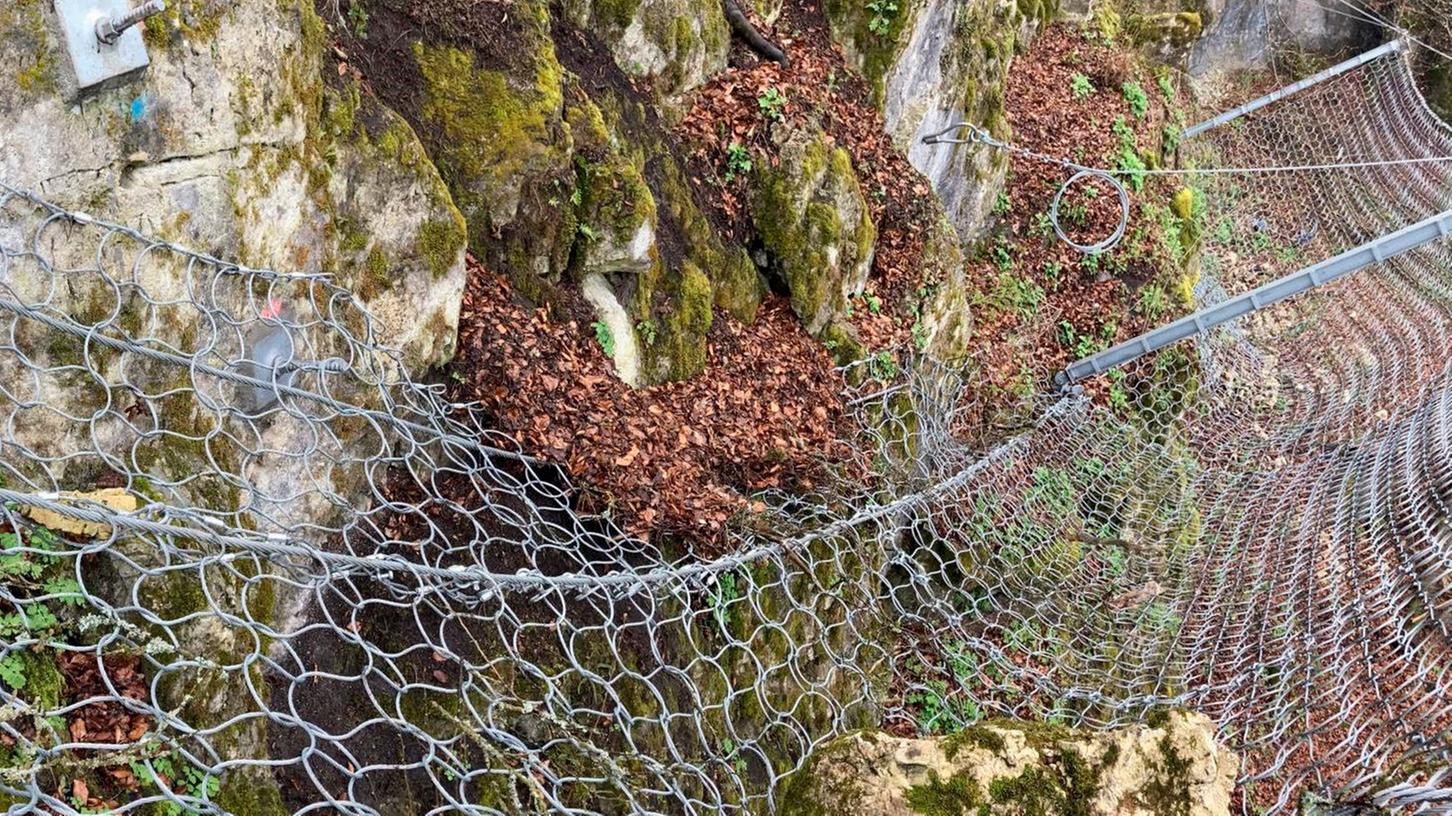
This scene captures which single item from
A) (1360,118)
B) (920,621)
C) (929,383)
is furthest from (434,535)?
(1360,118)

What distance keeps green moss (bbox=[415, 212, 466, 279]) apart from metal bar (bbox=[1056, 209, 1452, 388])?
4111 mm

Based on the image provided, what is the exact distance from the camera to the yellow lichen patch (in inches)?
74.9

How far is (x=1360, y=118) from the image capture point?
10.2 metres

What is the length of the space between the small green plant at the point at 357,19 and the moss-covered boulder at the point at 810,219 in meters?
1.92

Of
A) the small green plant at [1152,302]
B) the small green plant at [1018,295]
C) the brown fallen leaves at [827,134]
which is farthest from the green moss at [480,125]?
the small green plant at [1152,302]

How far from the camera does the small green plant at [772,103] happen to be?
4.67 metres

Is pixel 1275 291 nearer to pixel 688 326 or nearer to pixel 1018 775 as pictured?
pixel 688 326

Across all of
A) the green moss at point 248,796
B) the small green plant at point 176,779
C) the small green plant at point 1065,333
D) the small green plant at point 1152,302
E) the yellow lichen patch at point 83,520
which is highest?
the small green plant at point 1152,302

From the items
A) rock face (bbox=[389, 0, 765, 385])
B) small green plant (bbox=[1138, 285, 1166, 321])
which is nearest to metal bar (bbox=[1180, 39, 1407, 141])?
small green plant (bbox=[1138, 285, 1166, 321])

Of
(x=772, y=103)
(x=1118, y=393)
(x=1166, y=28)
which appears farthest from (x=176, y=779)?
(x=1166, y=28)

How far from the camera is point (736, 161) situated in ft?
14.9

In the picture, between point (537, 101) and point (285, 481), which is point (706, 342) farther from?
point (285, 481)

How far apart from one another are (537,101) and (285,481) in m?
1.65

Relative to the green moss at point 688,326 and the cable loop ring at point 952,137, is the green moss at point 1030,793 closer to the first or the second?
the green moss at point 688,326
